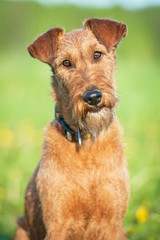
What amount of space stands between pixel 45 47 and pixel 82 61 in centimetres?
43

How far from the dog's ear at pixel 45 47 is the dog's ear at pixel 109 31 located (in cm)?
A: 46

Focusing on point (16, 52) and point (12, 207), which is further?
point (16, 52)

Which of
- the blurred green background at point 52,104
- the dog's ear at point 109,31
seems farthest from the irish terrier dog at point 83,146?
the blurred green background at point 52,104

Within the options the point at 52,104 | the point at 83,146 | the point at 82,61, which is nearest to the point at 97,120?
the point at 83,146

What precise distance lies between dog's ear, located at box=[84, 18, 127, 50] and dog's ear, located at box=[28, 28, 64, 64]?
46cm

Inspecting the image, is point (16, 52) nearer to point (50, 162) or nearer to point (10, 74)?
point (10, 74)

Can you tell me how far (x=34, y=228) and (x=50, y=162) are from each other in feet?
2.95

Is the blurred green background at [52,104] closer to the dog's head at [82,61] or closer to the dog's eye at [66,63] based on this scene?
the dog's head at [82,61]

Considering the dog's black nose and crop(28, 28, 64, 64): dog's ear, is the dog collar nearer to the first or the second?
the dog's black nose

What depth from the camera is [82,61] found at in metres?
3.44

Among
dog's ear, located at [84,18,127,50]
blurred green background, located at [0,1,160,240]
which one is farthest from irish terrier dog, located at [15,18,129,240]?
blurred green background, located at [0,1,160,240]

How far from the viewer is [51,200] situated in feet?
10.6

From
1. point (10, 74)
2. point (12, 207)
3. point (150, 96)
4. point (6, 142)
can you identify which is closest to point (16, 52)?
point (10, 74)

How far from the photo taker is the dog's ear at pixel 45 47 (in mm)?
3449
